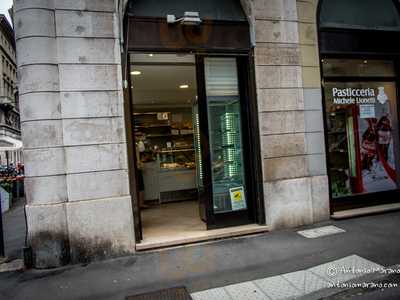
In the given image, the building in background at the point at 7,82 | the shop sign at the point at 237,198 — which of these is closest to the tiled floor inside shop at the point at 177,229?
the shop sign at the point at 237,198

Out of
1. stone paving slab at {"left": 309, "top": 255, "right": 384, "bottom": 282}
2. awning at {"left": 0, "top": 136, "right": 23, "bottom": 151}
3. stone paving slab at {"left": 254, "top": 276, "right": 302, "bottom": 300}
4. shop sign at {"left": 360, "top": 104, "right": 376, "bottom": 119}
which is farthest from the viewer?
awning at {"left": 0, "top": 136, "right": 23, "bottom": 151}

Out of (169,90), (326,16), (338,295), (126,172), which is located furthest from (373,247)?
(169,90)

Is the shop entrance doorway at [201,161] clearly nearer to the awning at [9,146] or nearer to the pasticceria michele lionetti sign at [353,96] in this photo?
the pasticceria michele lionetti sign at [353,96]

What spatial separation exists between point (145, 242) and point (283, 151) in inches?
129

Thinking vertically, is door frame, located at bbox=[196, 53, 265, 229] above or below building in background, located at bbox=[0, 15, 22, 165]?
below

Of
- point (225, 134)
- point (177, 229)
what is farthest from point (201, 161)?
point (177, 229)

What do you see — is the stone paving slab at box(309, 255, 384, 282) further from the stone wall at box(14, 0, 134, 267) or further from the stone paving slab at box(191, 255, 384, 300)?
the stone wall at box(14, 0, 134, 267)

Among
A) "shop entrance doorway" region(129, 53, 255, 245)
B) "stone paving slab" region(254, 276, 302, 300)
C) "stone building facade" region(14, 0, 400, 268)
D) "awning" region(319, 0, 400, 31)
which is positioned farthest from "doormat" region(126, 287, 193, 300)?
"awning" region(319, 0, 400, 31)

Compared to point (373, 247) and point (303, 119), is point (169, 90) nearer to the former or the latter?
point (303, 119)

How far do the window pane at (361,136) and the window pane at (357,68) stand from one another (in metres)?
0.23

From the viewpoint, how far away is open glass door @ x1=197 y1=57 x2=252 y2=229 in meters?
6.36

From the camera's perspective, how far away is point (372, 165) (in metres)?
7.76

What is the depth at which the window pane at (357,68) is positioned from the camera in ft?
24.0

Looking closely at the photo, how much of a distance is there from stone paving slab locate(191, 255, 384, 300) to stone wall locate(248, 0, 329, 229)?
6.40 ft
